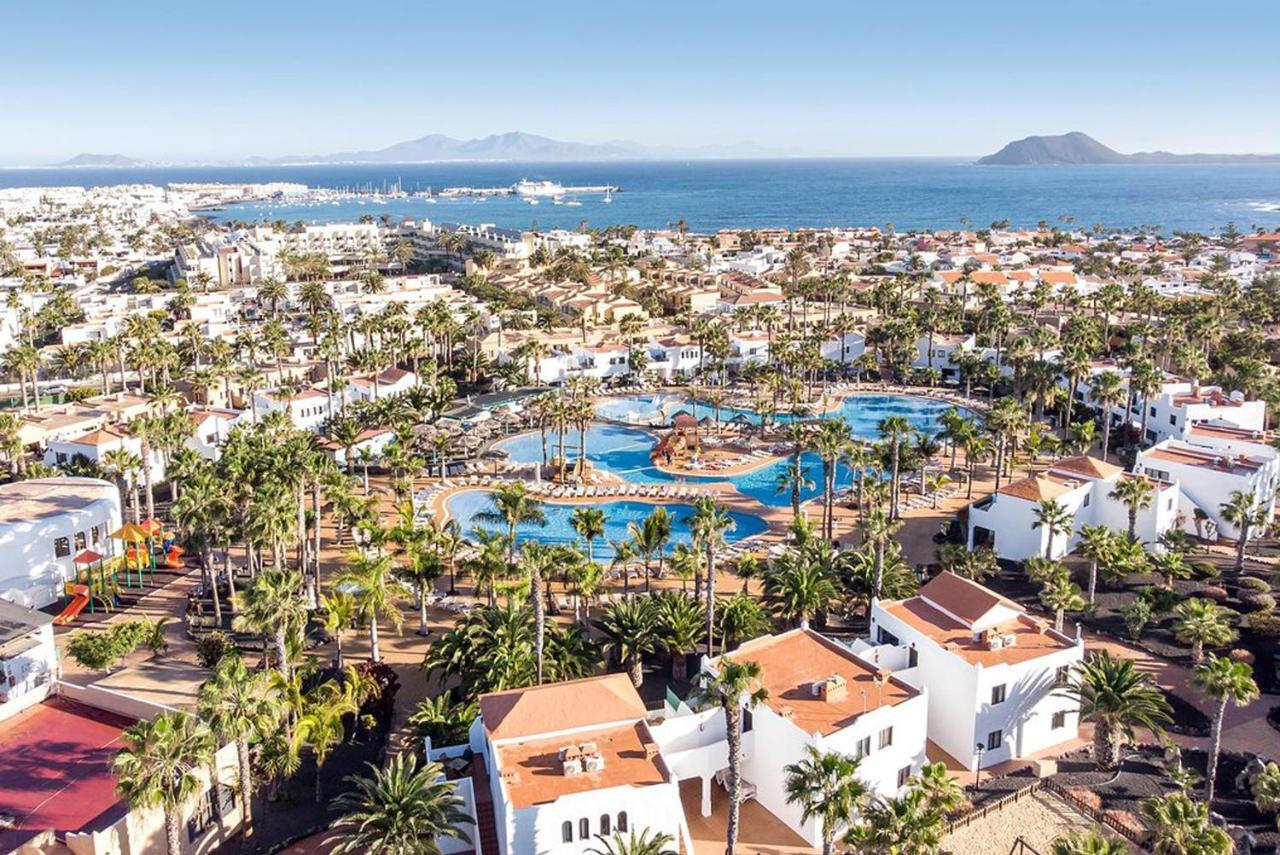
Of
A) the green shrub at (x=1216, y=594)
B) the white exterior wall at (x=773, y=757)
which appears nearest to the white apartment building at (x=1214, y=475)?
the green shrub at (x=1216, y=594)

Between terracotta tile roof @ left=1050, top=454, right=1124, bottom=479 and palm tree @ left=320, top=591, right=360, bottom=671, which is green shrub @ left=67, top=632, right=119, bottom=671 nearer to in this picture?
palm tree @ left=320, top=591, right=360, bottom=671

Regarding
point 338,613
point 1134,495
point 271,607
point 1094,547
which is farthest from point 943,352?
point 271,607

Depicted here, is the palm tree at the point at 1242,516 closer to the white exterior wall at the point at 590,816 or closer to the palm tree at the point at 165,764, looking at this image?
the white exterior wall at the point at 590,816

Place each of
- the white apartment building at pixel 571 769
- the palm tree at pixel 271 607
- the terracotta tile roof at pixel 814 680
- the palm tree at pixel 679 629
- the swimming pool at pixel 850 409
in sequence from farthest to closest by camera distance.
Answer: the swimming pool at pixel 850 409, the palm tree at pixel 679 629, the palm tree at pixel 271 607, the terracotta tile roof at pixel 814 680, the white apartment building at pixel 571 769

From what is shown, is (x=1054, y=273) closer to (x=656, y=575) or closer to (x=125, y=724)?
(x=656, y=575)

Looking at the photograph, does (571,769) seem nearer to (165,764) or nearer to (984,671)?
(165,764)
